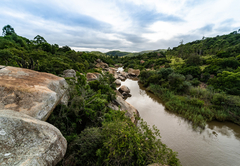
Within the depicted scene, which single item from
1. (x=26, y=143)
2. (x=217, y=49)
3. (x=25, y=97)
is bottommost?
(x=26, y=143)

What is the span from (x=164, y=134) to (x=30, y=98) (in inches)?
469

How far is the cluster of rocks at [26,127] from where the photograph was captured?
245 centimetres

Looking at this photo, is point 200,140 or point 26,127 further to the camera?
point 200,140

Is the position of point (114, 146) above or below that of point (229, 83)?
below

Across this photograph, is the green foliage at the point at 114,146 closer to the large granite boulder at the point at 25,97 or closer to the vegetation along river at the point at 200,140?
the large granite boulder at the point at 25,97

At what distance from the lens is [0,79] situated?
433 centimetres

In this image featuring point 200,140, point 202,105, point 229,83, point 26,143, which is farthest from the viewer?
point 229,83

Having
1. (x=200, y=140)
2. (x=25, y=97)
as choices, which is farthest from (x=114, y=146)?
(x=200, y=140)

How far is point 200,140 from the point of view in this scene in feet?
33.4

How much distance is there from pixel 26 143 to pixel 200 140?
1362 cm

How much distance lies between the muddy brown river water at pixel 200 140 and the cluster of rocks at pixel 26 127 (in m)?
9.80

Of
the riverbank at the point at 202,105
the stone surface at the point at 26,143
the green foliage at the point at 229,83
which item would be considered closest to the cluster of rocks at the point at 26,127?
the stone surface at the point at 26,143

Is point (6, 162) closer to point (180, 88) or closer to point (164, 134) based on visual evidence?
Answer: point (164, 134)

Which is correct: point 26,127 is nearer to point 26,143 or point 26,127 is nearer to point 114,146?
point 26,143
